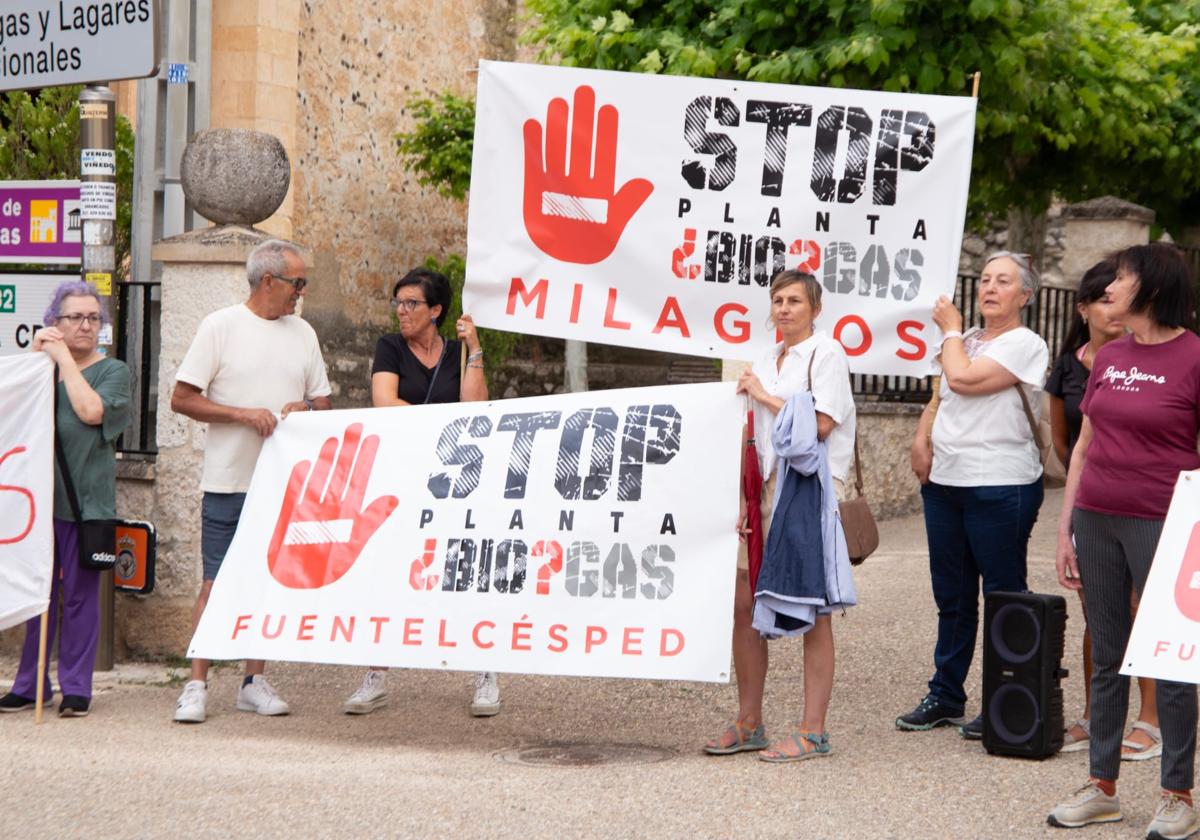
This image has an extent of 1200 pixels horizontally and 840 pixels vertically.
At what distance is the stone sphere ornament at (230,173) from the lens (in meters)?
8.09

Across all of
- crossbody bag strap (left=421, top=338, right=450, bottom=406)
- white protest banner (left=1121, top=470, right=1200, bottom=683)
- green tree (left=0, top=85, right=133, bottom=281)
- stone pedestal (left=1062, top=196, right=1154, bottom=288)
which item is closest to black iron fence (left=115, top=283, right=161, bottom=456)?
green tree (left=0, top=85, right=133, bottom=281)

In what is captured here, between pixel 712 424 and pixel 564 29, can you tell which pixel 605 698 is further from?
pixel 564 29

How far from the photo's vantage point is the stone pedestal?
1655 cm

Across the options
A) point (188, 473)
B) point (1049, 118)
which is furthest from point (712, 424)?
point (1049, 118)

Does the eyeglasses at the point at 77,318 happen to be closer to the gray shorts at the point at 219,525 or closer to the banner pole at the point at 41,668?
the gray shorts at the point at 219,525

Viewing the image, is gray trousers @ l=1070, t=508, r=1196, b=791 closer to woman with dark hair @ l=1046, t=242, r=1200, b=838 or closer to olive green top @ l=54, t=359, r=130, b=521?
woman with dark hair @ l=1046, t=242, r=1200, b=838

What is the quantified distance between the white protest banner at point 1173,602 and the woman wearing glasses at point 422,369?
283 centimetres

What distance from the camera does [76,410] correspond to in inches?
273

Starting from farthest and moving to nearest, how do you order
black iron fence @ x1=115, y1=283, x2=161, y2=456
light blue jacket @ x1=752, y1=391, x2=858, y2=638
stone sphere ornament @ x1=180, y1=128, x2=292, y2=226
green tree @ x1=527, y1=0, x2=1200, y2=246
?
1. green tree @ x1=527, y1=0, x2=1200, y2=246
2. black iron fence @ x1=115, y1=283, x2=161, y2=456
3. stone sphere ornament @ x1=180, y1=128, x2=292, y2=226
4. light blue jacket @ x1=752, y1=391, x2=858, y2=638

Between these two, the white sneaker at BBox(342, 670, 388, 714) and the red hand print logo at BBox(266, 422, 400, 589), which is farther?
the white sneaker at BBox(342, 670, 388, 714)

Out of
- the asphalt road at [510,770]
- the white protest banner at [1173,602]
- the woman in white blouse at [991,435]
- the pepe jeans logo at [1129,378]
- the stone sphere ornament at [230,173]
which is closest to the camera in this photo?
the white protest banner at [1173,602]

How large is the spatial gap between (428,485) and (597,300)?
1.02 meters

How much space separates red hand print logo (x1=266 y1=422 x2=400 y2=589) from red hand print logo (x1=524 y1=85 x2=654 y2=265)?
1.09m

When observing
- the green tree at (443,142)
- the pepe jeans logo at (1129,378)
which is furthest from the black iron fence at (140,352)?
the green tree at (443,142)
